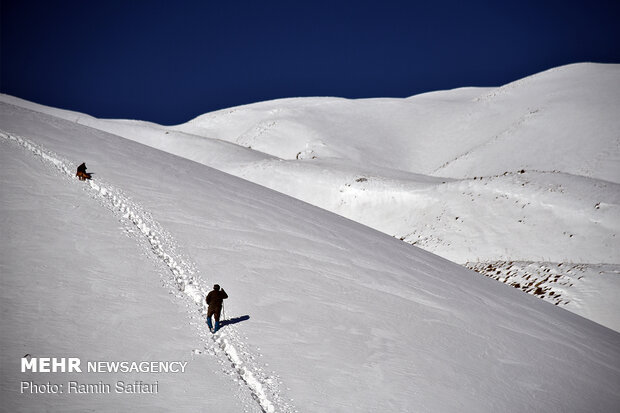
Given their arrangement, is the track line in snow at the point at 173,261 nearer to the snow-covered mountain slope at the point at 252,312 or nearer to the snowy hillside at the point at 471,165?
the snow-covered mountain slope at the point at 252,312

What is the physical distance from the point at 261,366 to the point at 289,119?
8012 centimetres

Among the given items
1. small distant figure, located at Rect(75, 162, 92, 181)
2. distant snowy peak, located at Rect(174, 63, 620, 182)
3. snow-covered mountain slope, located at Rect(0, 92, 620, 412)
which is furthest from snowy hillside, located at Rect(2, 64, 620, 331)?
small distant figure, located at Rect(75, 162, 92, 181)

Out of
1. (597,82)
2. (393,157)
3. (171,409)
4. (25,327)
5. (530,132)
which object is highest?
(597,82)

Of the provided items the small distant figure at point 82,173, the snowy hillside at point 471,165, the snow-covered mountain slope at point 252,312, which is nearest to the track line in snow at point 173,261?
the snow-covered mountain slope at point 252,312

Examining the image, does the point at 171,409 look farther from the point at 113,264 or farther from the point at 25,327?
the point at 113,264

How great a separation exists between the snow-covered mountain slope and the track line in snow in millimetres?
50

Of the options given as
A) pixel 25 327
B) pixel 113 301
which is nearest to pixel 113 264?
pixel 113 301

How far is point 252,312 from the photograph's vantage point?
12.0 m

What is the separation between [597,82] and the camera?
248ft

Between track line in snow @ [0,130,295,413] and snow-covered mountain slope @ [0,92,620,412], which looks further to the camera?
snow-covered mountain slope @ [0,92,620,412]

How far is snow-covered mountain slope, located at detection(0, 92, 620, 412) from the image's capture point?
923cm

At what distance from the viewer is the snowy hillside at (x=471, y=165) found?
2839 centimetres

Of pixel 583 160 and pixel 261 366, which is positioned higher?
pixel 583 160

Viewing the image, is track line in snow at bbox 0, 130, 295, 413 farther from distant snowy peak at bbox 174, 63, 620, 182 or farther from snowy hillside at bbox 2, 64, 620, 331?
distant snowy peak at bbox 174, 63, 620, 182
